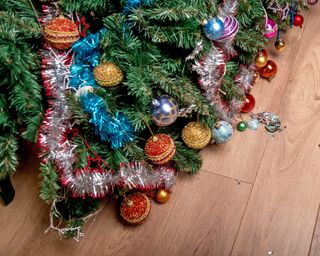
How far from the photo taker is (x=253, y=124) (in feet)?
3.49

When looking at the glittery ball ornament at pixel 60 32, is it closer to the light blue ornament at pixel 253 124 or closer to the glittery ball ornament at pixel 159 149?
the glittery ball ornament at pixel 159 149

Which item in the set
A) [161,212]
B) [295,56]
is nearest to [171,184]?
[161,212]

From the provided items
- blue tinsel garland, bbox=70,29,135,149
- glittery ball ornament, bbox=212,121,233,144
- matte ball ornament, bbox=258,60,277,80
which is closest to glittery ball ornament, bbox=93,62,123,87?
blue tinsel garland, bbox=70,29,135,149

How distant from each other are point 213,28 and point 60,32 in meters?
0.30

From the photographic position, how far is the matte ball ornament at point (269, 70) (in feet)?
3.64

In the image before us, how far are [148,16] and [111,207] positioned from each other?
505 millimetres

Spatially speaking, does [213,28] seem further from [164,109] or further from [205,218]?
[205,218]

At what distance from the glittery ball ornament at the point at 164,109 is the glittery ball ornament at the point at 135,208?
0.23 metres

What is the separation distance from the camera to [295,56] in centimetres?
118

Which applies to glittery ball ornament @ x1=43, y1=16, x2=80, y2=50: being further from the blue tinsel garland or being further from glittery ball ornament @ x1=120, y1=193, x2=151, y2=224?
glittery ball ornament @ x1=120, y1=193, x2=151, y2=224

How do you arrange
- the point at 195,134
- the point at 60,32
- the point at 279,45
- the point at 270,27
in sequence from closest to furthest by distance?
the point at 60,32, the point at 195,134, the point at 270,27, the point at 279,45

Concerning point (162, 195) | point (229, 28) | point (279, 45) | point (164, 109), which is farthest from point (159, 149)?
point (279, 45)

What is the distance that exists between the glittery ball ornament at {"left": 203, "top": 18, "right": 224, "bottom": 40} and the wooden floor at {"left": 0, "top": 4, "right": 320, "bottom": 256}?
37 centimetres

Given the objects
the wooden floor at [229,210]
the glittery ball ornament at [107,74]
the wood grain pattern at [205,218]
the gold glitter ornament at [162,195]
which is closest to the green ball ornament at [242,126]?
the wooden floor at [229,210]
